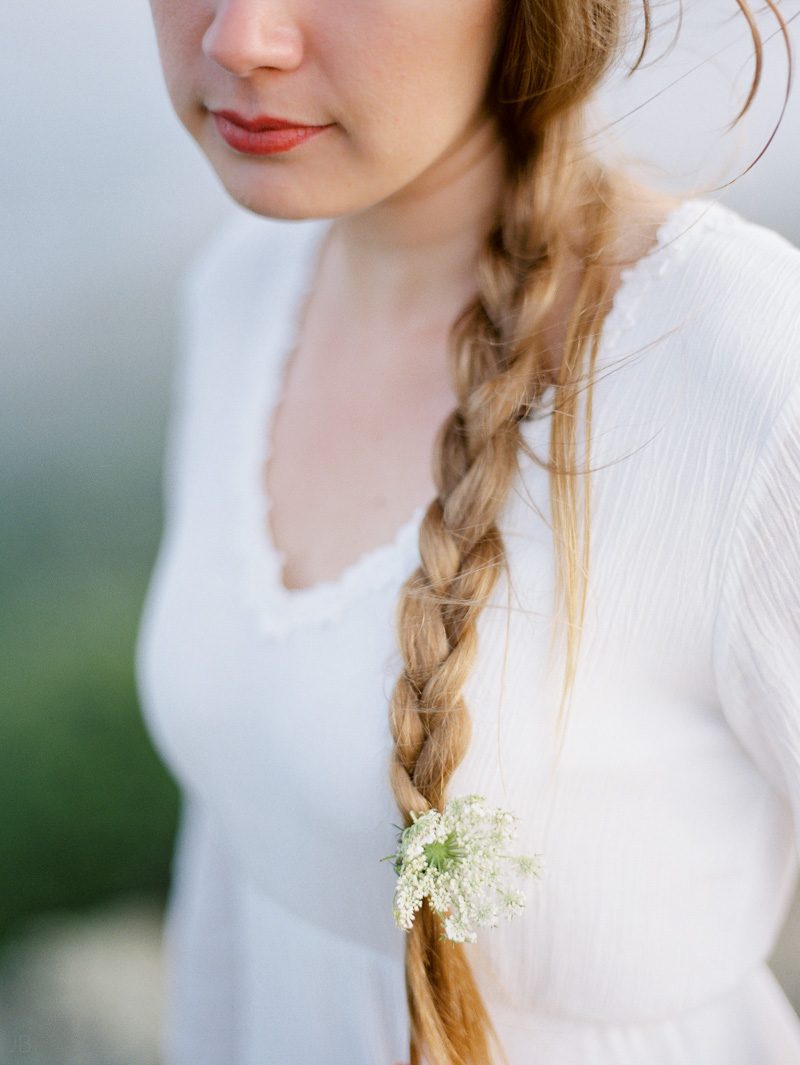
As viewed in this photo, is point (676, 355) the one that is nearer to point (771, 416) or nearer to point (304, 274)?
point (771, 416)

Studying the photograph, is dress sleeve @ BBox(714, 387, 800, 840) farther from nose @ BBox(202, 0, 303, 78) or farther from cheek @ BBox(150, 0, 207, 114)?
cheek @ BBox(150, 0, 207, 114)

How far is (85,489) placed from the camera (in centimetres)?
252

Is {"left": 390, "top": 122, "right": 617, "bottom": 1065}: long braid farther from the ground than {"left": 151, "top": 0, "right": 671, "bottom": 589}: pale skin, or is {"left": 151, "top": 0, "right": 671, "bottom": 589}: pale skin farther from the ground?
{"left": 151, "top": 0, "right": 671, "bottom": 589}: pale skin

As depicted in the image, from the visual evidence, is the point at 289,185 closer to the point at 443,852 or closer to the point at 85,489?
the point at 443,852

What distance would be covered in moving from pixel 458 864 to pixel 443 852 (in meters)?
0.01

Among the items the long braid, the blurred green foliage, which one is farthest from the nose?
the blurred green foliage

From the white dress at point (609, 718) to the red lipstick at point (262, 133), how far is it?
0.32 metres

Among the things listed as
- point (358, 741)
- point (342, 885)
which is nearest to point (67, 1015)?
point (342, 885)

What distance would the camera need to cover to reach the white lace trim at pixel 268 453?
0.77 metres

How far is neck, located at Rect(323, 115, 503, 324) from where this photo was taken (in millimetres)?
905

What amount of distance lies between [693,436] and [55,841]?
6.01 ft

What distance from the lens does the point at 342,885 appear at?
34.5 inches

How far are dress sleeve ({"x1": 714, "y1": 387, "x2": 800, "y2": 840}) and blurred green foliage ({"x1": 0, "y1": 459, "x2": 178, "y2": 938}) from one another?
5.49 feet

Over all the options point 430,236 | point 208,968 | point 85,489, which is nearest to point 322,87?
point 430,236
